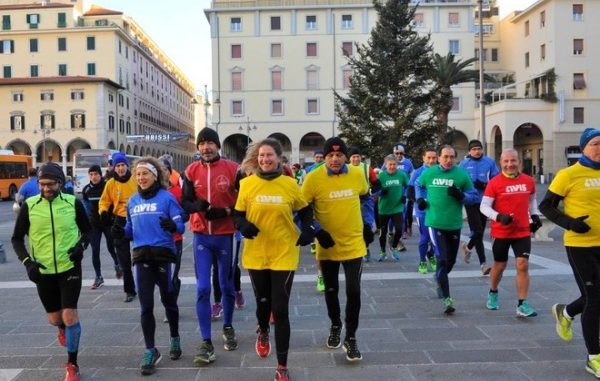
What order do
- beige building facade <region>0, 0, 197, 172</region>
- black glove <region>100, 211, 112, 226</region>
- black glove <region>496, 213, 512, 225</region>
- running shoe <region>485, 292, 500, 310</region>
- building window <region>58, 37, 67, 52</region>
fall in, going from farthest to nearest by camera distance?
1. building window <region>58, 37, 67, 52</region>
2. beige building facade <region>0, 0, 197, 172</region>
3. black glove <region>100, 211, 112, 226</region>
4. running shoe <region>485, 292, 500, 310</region>
5. black glove <region>496, 213, 512, 225</region>

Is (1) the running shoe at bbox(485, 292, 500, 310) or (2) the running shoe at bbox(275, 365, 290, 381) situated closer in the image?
(2) the running shoe at bbox(275, 365, 290, 381)

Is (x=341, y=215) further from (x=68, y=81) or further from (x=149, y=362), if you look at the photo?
(x=68, y=81)

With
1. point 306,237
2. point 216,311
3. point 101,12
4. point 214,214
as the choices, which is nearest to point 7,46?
point 101,12

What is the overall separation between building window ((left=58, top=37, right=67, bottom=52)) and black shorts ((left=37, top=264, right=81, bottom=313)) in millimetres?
71625

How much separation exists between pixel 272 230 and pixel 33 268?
1850mm

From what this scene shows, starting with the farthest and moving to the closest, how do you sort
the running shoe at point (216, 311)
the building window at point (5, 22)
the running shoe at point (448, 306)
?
the building window at point (5, 22), the running shoe at point (216, 311), the running shoe at point (448, 306)

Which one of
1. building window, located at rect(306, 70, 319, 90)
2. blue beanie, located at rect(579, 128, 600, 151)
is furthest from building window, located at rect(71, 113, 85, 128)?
blue beanie, located at rect(579, 128, 600, 151)

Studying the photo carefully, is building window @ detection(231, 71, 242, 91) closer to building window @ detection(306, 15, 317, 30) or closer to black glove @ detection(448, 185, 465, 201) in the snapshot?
building window @ detection(306, 15, 317, 30)

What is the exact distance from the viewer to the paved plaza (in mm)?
4500

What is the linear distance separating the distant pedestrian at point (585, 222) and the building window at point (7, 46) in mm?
76416

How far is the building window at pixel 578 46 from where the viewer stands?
164 feet

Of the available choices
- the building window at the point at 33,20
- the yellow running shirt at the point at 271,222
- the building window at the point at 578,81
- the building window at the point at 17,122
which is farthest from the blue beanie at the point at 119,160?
the building window at the point at 33,20

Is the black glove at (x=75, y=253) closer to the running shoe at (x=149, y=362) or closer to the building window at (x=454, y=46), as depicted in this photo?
the running shoe at (x=149, y=362)

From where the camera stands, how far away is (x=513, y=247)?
6.12 meters
